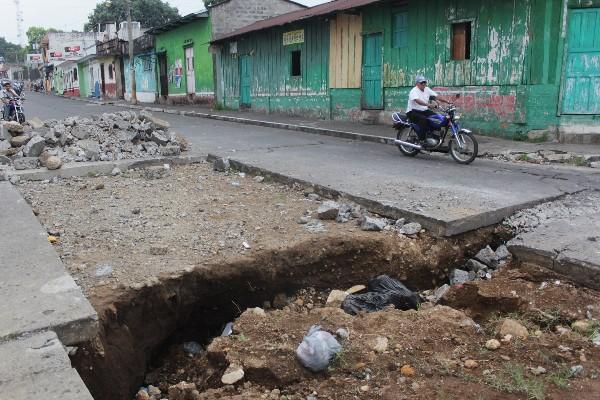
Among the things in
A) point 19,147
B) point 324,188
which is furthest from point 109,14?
point 324,188

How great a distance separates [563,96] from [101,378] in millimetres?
9321

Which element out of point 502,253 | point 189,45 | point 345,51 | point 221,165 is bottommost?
point 502,253

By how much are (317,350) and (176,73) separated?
25.4m

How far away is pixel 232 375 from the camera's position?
112 inches

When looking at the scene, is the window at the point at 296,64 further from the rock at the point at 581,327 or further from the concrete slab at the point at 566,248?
the rock at the point at 581,327

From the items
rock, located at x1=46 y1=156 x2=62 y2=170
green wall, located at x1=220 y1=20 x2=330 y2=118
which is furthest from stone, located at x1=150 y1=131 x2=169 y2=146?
green wall, located at x1=220 y1=20 x2=330 y2=118

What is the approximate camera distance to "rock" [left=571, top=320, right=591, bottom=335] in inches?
123

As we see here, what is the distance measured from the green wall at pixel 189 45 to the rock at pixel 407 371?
2102 cm

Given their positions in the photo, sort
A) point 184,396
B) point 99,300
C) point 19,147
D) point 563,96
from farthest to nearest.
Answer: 1. point 563,96
2. point 19,147
3. point 99,300
4. point 184,396

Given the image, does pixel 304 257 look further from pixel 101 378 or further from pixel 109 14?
pixel 109 14

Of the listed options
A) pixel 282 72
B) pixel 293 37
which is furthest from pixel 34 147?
pixel 282 72

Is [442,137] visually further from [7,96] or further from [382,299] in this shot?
[7,96]

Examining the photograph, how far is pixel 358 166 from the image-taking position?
782cm

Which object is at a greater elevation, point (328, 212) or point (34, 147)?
point (34, 147)
